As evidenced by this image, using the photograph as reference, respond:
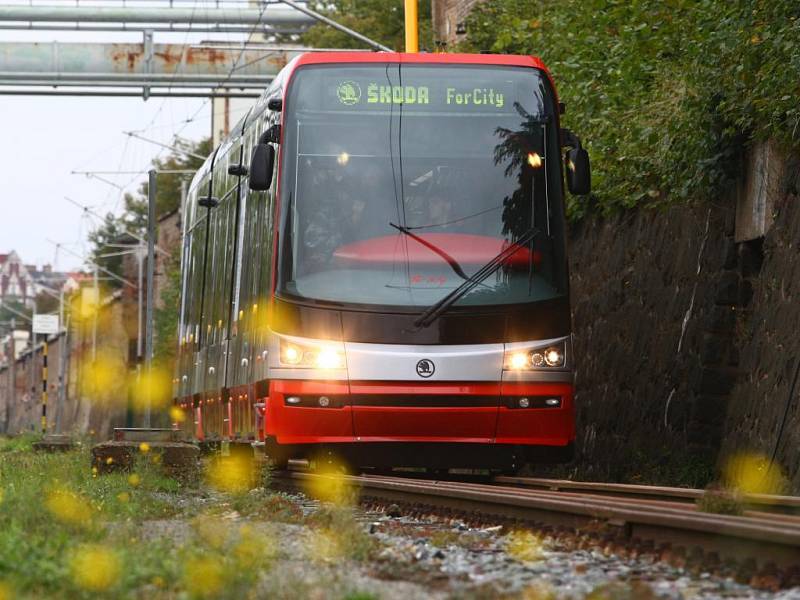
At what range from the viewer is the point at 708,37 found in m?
17.0

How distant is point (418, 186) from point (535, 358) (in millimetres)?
1760

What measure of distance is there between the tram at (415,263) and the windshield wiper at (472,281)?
0.04ft

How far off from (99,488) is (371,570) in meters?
6.74

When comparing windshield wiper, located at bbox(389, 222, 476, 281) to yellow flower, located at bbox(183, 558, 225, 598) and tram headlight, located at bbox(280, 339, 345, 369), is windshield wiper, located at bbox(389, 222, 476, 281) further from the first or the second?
yellow flower, located at bbox(183, 558, 225, 598)

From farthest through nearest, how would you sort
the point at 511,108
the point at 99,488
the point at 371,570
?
the point at 511,108 → the point at 99,488 → the point at 371,570

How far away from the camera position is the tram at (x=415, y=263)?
554 inches

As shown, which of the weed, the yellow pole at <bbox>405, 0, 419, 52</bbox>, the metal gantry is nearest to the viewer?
the weed

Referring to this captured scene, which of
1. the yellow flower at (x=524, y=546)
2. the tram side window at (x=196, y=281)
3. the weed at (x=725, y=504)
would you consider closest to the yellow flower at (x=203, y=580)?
the yellow flower at (x=524, y=546)

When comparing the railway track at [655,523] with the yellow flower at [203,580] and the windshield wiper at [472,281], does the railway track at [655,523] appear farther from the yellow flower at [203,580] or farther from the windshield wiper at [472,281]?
the yellow flower at [203,580]

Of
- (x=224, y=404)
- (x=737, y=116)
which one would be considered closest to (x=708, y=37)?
(x=737, y=116)

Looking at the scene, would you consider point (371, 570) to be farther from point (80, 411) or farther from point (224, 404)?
point (80, 411)

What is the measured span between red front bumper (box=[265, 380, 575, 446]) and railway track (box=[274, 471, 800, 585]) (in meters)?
1.42

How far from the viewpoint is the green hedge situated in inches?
622

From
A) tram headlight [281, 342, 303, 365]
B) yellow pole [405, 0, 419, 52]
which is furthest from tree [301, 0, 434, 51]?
tram headlight [281, 342, 303, 365]
